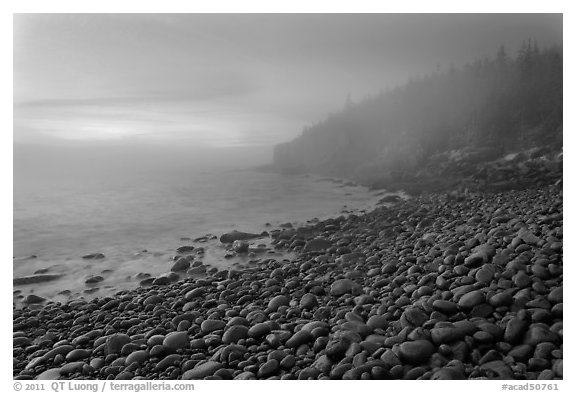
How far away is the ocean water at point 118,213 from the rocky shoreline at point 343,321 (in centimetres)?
151

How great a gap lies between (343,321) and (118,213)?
8958 mm

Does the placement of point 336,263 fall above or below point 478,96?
below

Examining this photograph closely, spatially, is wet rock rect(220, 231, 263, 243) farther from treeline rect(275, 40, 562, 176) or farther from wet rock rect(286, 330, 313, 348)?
wet rock rect(286, 330, 313, 348)

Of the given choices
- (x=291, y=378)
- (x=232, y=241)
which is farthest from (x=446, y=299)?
(x=232, y=241)

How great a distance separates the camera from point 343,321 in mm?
4094

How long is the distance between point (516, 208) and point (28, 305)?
34.4 ft

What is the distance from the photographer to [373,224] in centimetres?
1006

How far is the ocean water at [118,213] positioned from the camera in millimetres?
6590

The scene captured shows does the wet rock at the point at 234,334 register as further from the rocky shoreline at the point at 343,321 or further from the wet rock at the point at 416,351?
the wet rock at the point at 416,351

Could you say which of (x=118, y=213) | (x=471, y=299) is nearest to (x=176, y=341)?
(x=471, y=299)

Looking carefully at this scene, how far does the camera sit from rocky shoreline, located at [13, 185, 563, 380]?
3.30 meters

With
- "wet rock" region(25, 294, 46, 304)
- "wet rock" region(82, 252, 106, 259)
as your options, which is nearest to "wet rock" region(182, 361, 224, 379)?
"wet rock" region(25, 294, 46, 304)

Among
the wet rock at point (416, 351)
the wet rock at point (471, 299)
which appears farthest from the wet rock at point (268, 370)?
the wet rock at point (471, 299)
